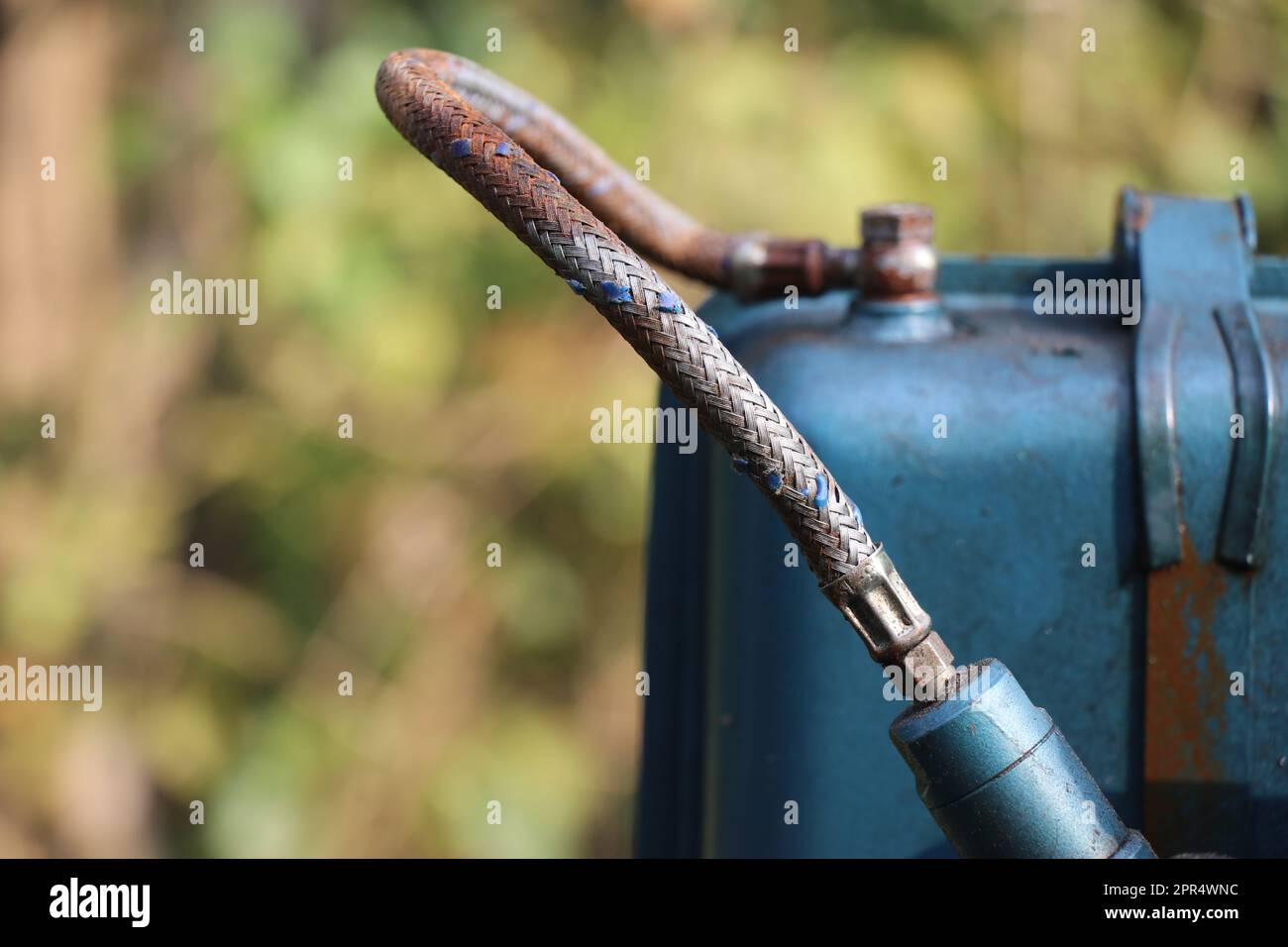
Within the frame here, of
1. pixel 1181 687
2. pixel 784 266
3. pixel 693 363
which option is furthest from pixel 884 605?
pixel 784 266

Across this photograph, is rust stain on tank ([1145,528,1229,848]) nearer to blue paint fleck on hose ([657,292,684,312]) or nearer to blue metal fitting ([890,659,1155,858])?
blue metal fitting ([890,659,1155,858])

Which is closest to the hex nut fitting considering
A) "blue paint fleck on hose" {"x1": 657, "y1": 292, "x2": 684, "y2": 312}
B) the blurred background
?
"blue paint fleck on hose" {"x1": 657, "y1": 292, "x2": 684, "y2": 312}

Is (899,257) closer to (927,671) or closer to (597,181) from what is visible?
(597,181)

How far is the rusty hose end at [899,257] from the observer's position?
880 millimetres

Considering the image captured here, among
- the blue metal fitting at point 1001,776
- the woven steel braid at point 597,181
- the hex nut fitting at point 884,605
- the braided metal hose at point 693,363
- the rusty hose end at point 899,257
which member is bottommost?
the blue metal fitting at point 1001,776

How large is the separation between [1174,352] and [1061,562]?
0.46 ft

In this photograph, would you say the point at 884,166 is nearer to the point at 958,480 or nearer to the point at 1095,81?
the point at 1095,81

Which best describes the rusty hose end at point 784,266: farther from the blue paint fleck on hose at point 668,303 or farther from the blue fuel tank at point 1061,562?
the blue paint fleck on hose at point 668,303

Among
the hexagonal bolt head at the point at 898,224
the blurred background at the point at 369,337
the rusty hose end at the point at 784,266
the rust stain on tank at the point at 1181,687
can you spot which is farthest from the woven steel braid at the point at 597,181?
the blurred background at the point at 369,337

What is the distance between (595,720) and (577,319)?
0.75 meters

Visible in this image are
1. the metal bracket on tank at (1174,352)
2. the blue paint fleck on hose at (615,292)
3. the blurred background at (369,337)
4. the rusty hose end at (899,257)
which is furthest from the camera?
the blurred background at (369,337)

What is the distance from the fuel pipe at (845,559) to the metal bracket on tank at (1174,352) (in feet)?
0.66

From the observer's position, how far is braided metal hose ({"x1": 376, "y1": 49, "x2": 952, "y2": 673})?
0.60 meters
